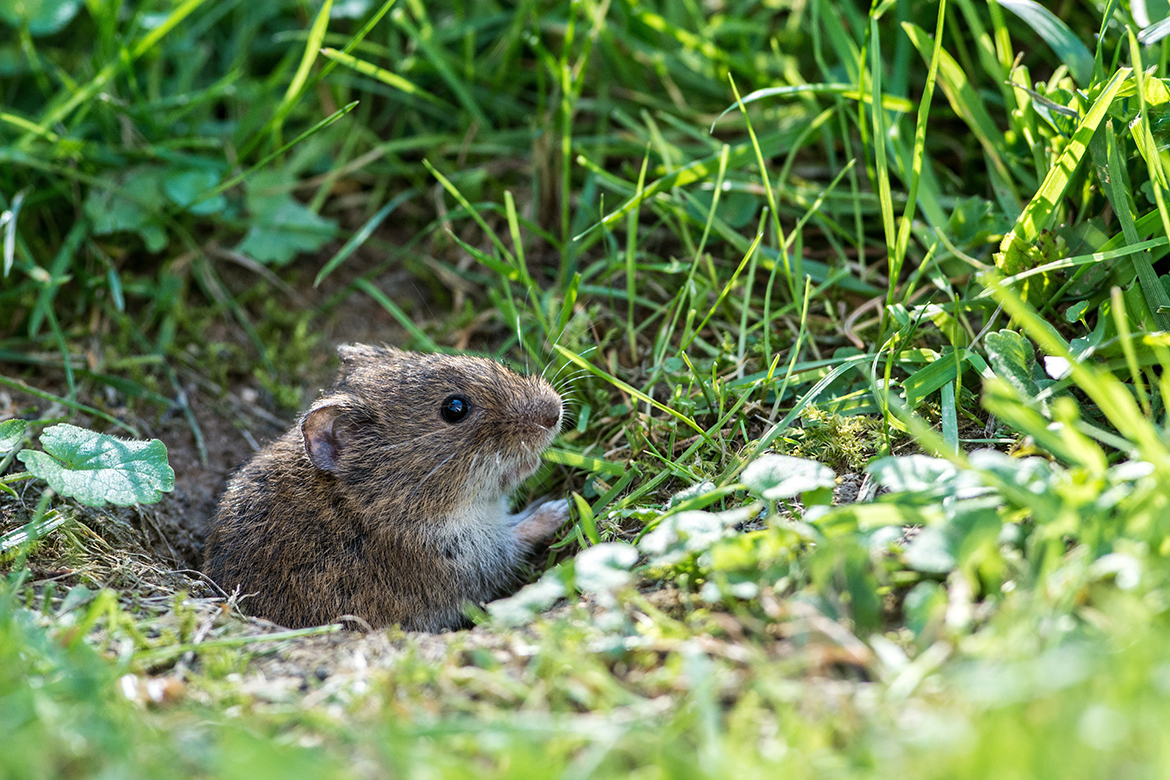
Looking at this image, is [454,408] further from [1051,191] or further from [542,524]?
[1051,191]

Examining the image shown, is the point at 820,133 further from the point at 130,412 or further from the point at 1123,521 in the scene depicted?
the point at 130,412

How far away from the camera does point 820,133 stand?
493cm

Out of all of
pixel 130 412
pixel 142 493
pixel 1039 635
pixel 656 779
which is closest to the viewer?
pixel 656 779

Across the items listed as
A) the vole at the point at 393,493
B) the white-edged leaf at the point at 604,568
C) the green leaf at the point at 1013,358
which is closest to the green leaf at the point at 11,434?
the vole at the point at 393,493

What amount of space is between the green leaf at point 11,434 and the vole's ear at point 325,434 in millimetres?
1083

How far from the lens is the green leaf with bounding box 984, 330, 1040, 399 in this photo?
3344 millimetres

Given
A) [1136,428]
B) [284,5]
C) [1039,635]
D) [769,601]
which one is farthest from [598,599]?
[284,5]

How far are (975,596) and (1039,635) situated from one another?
36cm

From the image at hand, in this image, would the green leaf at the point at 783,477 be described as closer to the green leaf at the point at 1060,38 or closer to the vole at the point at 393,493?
the vole at the point at 393,493

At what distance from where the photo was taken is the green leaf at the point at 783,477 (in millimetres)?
2801

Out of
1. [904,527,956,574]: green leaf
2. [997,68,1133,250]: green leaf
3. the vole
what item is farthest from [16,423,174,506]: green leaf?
[997,68,1133,250]: green leaf

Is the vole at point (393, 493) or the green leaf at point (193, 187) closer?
the vole at point (393, 493)

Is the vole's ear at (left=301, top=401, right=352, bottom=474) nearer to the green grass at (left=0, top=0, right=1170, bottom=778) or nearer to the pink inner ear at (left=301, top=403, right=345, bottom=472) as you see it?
the pink inner ear at (left=301, top=403, right=345, bottom=472)

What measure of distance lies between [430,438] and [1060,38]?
3.25 meters
